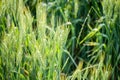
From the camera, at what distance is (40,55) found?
1.47 meters

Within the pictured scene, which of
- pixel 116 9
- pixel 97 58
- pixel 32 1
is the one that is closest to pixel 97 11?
pixel 116 9

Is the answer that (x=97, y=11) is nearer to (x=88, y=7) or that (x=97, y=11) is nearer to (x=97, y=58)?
(x=88, y=7)

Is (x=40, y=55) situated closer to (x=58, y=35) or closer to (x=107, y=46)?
(x=58, y=35)

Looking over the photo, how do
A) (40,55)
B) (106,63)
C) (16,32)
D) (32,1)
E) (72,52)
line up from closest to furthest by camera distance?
(40,55)
(16,32)
(106,63)
(72,52)
(32,1)

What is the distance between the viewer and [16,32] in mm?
1707

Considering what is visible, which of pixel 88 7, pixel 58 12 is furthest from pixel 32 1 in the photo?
pixel 88 7

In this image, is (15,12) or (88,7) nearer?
(15,12)

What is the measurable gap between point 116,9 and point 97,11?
0.29m

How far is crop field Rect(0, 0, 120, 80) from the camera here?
1.56 metres

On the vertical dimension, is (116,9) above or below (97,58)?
above

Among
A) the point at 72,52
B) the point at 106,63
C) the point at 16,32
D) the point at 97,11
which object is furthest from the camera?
the point at 97,11

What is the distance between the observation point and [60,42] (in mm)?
1545

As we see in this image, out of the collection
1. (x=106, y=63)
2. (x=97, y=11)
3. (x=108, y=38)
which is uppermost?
(x=97, y=11)

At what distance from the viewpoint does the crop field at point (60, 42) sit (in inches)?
61.3
